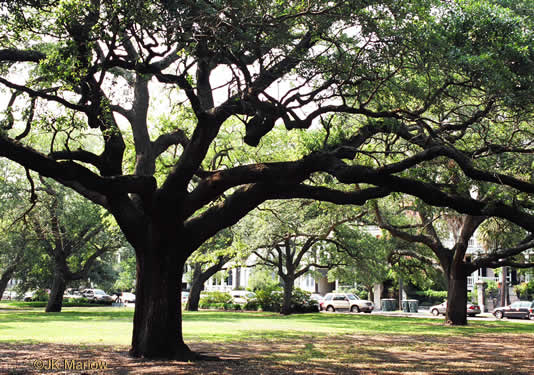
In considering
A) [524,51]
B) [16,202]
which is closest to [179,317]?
[524,51]

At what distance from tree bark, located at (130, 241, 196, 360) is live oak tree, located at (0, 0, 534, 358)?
0.08 feet

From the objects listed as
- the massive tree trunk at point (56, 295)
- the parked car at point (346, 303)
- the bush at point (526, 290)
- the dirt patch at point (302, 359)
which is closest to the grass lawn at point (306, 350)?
the dirt patch at point (302, 359)

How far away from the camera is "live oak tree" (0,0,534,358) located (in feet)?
36.0

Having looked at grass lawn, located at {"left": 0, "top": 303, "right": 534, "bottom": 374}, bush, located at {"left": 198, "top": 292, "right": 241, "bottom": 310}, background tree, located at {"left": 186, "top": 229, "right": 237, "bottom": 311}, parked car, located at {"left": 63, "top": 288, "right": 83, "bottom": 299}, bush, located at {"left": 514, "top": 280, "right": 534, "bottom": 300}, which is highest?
background tree, located at {"left": 186, "top": 229, "right": 237, "bottom": 311}

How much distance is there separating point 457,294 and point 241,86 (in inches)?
774

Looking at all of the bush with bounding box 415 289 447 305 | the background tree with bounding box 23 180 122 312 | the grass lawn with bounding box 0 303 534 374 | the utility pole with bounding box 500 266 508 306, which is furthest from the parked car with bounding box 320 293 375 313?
the grass lawn with bounding box 0 303 534 374

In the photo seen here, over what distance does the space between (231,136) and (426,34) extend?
1672 centimetres

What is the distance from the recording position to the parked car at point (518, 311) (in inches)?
1636

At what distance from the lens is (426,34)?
1120 centimetres

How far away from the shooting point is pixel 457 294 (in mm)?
28031

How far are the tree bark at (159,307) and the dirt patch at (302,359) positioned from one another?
51 centimetres

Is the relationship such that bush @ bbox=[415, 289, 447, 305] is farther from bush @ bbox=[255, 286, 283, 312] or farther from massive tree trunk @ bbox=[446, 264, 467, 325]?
massive tree trunk @ bbox=[446, 264, 467, 325]

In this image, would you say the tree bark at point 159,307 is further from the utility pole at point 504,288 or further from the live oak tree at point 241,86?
the utility pole at point 504,288

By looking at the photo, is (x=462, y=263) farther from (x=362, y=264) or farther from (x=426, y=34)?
(x=426, y=34)
